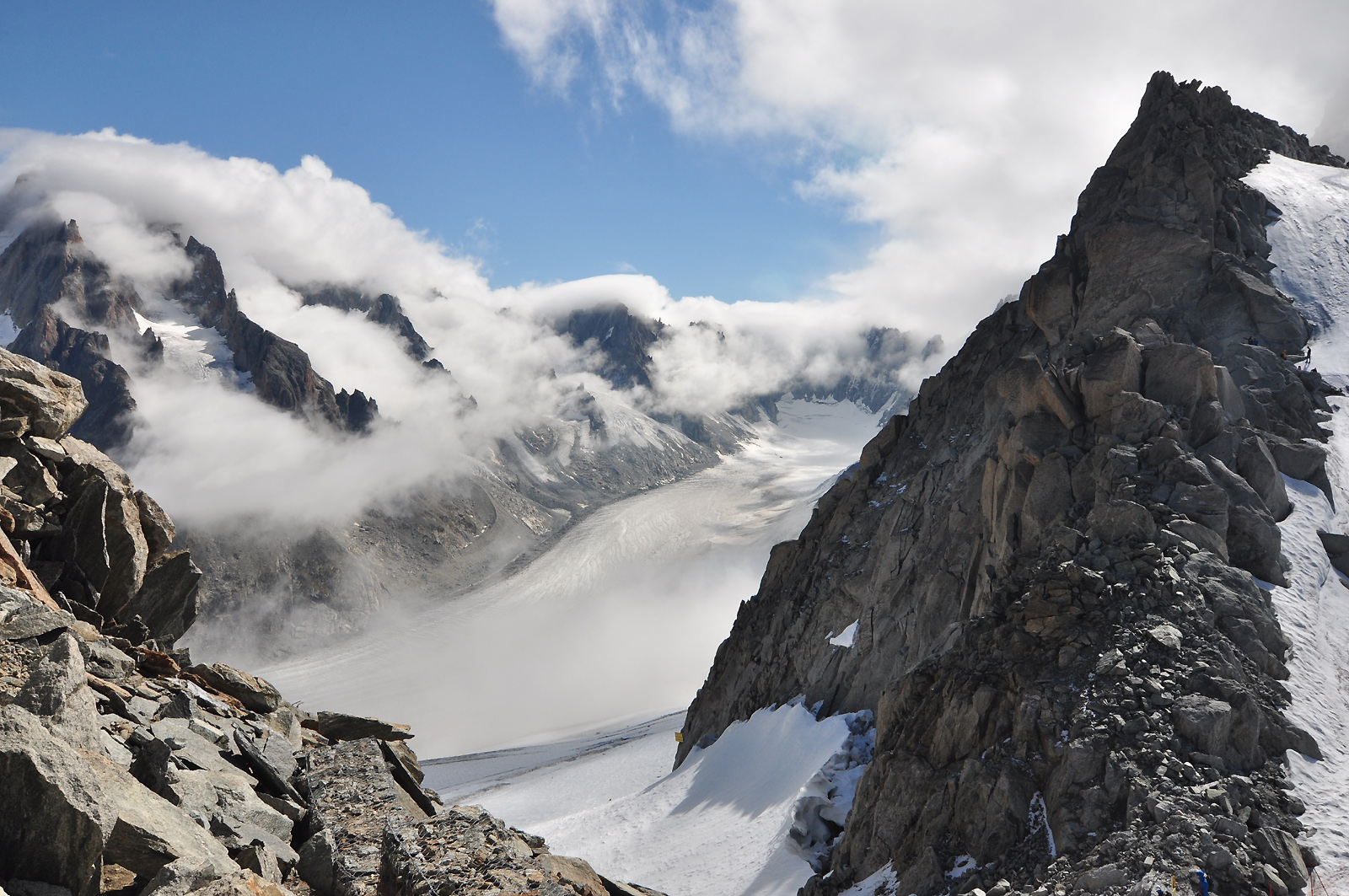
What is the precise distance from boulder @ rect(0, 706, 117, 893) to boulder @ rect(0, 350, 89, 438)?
10.7m

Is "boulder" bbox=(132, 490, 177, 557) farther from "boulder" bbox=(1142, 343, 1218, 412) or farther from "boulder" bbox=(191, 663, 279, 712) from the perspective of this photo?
"boulder" bbox=(1142, 343, 1218, 412)

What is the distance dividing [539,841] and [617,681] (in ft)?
417

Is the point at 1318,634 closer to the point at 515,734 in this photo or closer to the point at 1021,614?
the point at 1021,614

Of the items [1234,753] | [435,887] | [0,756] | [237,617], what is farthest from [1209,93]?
[237,617]

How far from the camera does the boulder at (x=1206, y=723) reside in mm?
15789

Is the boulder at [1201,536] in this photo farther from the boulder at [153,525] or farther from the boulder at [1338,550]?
the boulder at [153,525]

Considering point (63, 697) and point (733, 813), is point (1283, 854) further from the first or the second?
point (733, 813)

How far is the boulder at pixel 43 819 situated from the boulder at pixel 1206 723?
1725 cm

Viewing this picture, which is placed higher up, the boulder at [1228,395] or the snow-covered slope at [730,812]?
the boulder at [1228,395]

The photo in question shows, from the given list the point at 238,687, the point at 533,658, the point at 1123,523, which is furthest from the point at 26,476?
the point at 533,658

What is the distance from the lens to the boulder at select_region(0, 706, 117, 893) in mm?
7707

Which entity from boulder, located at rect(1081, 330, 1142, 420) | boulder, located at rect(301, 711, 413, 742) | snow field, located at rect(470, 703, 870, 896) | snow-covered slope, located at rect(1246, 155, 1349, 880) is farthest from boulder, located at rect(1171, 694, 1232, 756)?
boulder, located at rect(301, 711, 413, 742)

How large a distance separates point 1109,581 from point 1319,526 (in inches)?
321

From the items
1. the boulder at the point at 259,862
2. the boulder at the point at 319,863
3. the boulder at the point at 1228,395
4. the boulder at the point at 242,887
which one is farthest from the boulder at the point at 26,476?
the boulder at the point at 1228,395
